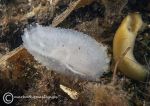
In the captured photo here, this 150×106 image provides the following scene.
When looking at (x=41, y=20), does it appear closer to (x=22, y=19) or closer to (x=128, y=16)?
(x=22, y=19)

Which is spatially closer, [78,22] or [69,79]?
[69,79]

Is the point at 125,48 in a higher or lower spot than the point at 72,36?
lower

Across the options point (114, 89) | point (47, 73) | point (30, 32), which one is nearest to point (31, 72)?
point (47, 73)

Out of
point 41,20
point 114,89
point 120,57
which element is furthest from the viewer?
point 41,20

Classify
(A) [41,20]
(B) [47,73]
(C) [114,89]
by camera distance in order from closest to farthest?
(C) [114,89], (B) [47,73], (A) [41,20]

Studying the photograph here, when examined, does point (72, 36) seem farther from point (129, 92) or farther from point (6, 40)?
point (6, 40)

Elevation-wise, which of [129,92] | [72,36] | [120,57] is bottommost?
[129,92]
